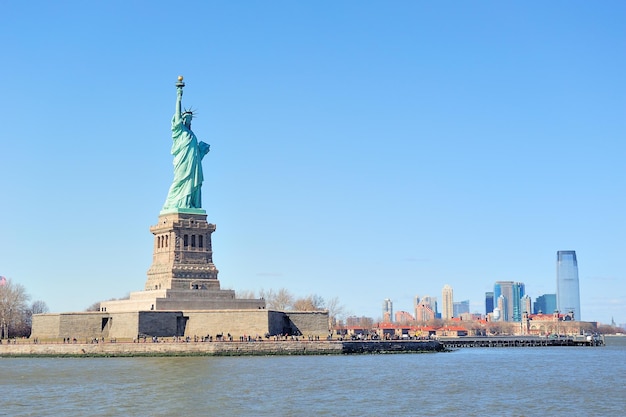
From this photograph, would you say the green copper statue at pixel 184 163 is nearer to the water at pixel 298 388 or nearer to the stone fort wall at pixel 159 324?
the stone fort wall at pixel 159 324

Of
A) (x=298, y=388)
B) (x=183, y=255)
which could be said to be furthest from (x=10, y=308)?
(x=298, y=388)

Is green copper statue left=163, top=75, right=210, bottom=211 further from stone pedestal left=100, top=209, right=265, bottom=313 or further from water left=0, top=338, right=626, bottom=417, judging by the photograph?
water left=0, top=338, right=626, bottom=417

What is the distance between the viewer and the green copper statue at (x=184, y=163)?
9088cm

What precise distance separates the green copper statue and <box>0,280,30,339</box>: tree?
26.9 m

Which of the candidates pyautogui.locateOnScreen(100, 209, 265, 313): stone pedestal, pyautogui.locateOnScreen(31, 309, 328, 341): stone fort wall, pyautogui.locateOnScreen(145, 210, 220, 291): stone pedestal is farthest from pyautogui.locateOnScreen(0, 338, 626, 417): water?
pyautogui.locateOnScreen(145, 210, 220, 291): stone pedestal

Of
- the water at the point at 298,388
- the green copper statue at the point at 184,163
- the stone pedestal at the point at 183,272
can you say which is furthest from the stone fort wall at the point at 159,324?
the green copper statue at the point at 184,163

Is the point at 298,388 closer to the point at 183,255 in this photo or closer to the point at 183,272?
the point at 183,272

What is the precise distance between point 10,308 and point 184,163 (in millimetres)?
30852

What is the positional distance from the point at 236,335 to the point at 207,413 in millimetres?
39687

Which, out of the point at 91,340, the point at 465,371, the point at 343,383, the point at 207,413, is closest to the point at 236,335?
the point at 91,340

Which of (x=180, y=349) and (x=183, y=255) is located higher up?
(x=183, y=255)

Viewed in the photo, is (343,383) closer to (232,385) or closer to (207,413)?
(232,385)

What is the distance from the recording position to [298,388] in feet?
167

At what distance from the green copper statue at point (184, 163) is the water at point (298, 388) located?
22.1m
